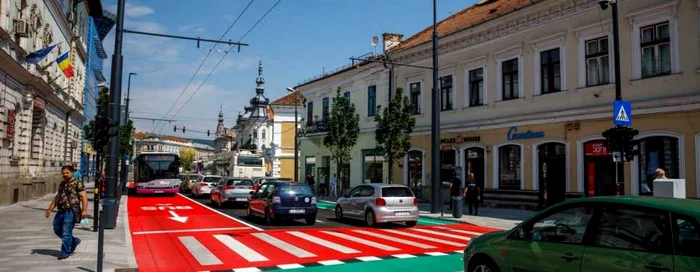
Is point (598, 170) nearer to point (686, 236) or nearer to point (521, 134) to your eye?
point (521, 134)

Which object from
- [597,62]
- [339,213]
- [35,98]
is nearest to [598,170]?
[597,62]

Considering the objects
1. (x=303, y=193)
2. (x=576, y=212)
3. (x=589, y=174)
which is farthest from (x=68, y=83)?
(x=576, y=212)

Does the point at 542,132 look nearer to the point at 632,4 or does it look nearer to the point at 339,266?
the point at 632,4

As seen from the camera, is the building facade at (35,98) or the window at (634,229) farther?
the building facade at (35,98)

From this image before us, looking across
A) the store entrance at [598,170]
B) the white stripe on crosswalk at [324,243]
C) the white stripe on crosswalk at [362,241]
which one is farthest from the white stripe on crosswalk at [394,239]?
the store entrance at [598,170]

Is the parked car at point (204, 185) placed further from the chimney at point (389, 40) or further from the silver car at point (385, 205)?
the silver car at point (385, 205)

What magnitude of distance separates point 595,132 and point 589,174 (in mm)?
1610

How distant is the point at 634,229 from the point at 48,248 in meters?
10.6

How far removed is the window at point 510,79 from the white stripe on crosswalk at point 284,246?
46.7 ft

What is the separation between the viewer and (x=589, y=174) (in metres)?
19.8

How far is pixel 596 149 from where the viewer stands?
63.9 ft

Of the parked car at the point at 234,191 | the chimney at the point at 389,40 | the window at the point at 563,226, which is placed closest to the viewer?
the window at the point at 563,226

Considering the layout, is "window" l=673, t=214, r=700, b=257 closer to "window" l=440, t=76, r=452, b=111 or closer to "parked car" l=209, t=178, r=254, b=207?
"parked car" l=209, t=178, r=254, b=207

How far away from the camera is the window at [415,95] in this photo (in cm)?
2981
